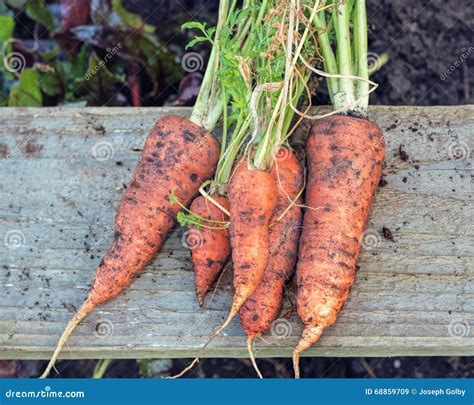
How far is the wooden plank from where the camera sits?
1.77 metres

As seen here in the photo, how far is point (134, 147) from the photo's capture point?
198 centimetres

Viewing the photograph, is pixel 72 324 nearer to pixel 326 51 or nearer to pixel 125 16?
pixel 326 51

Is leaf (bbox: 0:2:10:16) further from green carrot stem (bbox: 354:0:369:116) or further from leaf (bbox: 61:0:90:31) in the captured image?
green carrot stem (bbox: 354:0:369:116)

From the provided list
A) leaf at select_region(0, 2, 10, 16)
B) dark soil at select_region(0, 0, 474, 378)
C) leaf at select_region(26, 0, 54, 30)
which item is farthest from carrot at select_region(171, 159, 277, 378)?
leaf at select_region(0, 2, 10, 16)

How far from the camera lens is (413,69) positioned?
2.62 metres

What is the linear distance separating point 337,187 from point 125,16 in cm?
131

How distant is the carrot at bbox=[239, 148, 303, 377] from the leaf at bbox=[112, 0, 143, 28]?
1.09 metres

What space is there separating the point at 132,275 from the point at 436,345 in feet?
3.06

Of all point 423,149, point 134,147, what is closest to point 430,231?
point 423,149

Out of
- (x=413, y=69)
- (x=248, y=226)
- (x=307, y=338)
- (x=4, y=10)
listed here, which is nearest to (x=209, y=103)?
(x=248, y=226)

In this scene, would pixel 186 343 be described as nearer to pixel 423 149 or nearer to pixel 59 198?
pixel 59 198

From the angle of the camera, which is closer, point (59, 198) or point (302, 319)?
point (302, 319)

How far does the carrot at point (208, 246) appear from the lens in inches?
69.4

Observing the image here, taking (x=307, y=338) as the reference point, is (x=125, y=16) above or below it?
above
